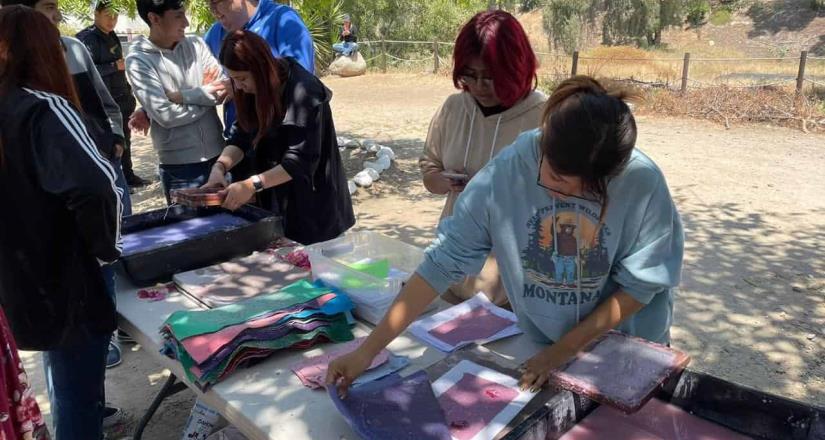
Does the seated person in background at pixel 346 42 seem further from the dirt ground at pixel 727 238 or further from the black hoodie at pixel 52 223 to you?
the black hoodie at pixel 52 223

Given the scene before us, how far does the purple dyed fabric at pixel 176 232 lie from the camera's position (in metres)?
2.08

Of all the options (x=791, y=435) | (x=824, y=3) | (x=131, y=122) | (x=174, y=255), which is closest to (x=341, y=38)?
(x=131, y=122)

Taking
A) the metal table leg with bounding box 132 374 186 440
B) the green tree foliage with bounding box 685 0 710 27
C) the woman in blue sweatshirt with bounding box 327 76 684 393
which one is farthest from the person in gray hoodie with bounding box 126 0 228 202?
the green tree foliage with bounding box 685 0 710 27

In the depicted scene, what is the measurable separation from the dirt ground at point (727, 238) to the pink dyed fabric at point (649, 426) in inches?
74.3

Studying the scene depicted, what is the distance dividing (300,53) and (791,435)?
7.33 ft

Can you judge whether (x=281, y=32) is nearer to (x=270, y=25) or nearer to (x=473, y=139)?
(x=270, y=25)

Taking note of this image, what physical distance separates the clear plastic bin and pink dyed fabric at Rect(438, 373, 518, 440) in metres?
0.41

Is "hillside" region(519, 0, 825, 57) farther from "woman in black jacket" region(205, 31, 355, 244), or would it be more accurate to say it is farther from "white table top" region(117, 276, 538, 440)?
"white table top" region(117, 276, 538, 440)

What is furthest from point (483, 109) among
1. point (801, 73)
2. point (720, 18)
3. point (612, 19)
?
point (720, 18)

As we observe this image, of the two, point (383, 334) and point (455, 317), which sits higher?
point (383, 334)

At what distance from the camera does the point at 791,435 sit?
1145 millimetres

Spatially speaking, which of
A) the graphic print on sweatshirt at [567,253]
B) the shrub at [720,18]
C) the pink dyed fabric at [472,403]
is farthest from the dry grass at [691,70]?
the shrub at [720,18]

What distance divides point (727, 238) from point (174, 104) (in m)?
4.06

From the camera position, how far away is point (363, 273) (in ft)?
5.87
